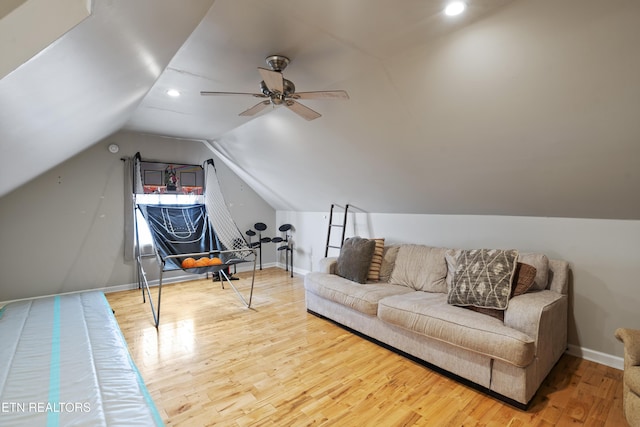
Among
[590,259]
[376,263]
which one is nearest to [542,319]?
[590,259]

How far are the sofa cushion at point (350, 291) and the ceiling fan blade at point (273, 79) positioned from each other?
199 centimetres

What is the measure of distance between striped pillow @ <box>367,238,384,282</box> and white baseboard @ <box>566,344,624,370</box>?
1.84 metres

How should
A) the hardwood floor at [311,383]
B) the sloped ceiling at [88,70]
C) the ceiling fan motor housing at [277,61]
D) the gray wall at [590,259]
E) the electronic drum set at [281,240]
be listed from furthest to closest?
1. the electronic drum set at [281,240]
2. the gray wall at [590,259]
3. the ceiling fan motor housing at [277,61]
4. the hardwood floor at [311,383]
5. the sloped ceiling at [88,70]

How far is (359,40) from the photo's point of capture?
201cm

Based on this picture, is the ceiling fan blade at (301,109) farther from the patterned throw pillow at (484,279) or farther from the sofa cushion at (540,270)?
the sofa cushion at (540,270)

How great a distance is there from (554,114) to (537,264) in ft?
4.16

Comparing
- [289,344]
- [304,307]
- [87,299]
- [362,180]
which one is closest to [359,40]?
[362,180]

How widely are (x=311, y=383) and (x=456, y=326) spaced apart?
1.17 meters

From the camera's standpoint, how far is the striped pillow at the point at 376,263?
11.5 feet

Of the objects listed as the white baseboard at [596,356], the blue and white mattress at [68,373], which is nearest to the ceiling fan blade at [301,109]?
the blue and white mattress at [68,373]

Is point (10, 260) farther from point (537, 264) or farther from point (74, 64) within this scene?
point (537, 264)

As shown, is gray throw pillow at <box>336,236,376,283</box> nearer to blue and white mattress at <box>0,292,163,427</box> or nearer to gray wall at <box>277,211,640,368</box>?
gray wall at <box>277,211,640,368</box>

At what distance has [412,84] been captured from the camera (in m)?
2.33

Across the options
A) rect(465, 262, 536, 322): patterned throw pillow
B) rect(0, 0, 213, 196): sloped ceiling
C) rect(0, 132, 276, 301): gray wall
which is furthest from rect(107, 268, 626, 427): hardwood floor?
rect(0, 0, 213, 196): sloped ceiling
